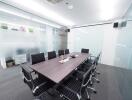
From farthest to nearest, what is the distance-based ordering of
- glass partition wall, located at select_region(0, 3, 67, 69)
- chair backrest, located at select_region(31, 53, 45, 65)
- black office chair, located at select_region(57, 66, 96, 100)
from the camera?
glass partition wall, located at select_region(0, 3, 67, 69) → chair backrest, located at select_region(31, 53, 45, 65) → black office chair, located at select_region(57, 66, 96, 100)

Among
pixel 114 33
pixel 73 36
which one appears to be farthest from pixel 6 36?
pixel 114 33

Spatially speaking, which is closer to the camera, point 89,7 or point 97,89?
point 97,89

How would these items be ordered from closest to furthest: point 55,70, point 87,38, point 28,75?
point 28,75, point 55,70, point 87,38

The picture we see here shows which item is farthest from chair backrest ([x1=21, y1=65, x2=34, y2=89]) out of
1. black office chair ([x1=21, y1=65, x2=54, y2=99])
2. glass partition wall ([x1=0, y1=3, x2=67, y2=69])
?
glass partition wall ([x1=0, y1=3, x2=67, y2=69])

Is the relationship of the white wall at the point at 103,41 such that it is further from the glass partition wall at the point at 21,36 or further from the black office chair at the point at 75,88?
the black office chair at the point at 75,88

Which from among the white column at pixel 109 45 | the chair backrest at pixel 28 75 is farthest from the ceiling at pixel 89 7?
the chair backrest at pixel 28 75

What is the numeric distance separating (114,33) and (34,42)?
4.78 metres

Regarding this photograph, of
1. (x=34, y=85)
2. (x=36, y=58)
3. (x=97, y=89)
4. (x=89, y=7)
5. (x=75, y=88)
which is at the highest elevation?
(x=89, y=7)

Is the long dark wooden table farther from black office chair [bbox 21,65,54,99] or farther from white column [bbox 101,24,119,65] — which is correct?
white column [bbox 101,24,119,65]

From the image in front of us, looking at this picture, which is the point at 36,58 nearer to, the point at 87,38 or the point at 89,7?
the point at 89,7

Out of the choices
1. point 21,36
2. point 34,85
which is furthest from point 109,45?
point 21,36

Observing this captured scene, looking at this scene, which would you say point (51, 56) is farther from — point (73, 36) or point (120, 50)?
point (73, 36)

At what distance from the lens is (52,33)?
207 inches

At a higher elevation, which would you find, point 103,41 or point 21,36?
point 21,36
